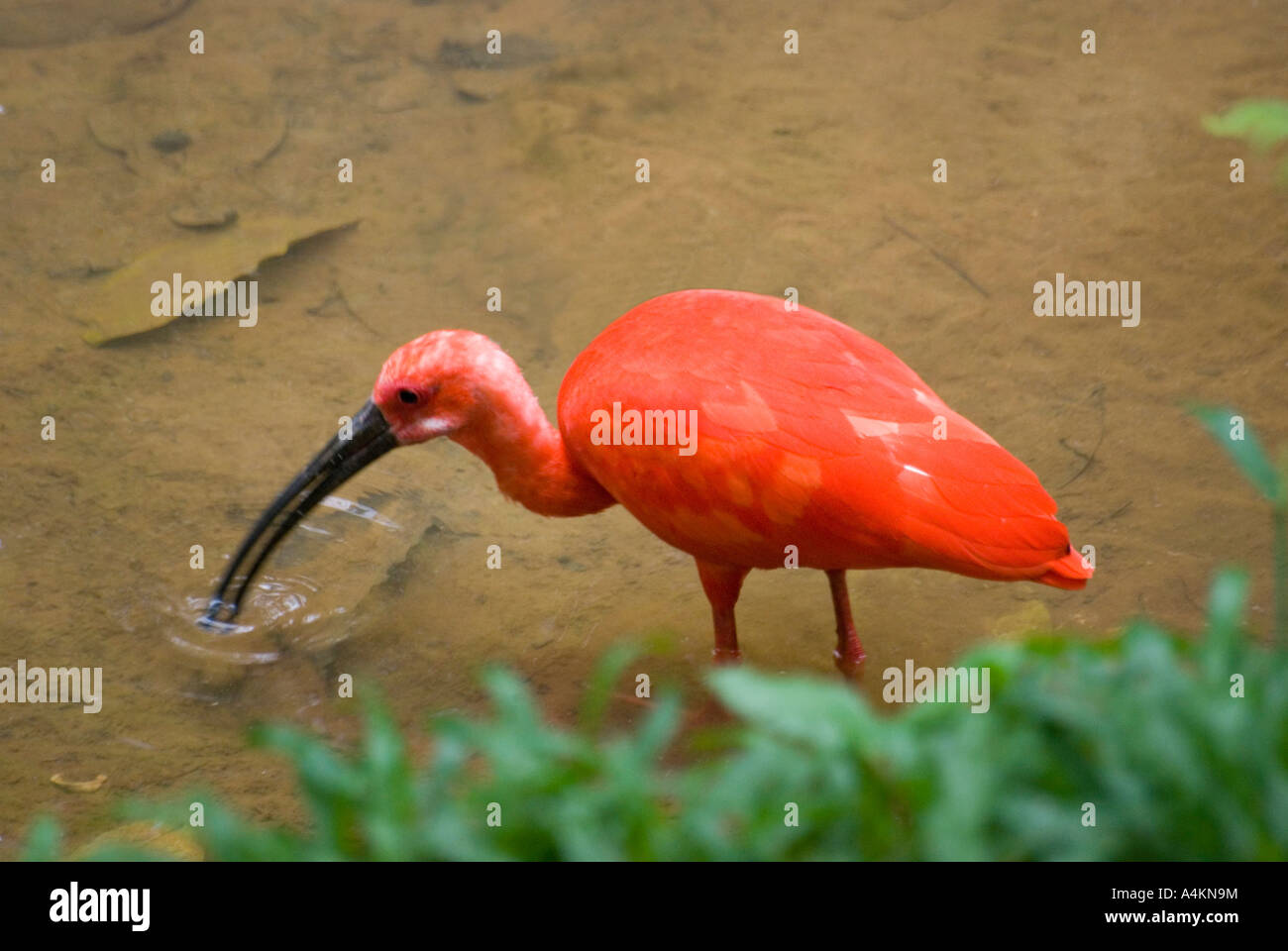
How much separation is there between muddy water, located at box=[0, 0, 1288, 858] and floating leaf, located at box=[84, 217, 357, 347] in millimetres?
78

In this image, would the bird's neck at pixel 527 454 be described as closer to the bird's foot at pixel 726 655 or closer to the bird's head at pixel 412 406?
the bird's head at pixel 412 406

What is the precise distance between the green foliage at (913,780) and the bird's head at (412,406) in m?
2.20

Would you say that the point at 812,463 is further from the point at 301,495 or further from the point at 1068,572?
the point at 301,495

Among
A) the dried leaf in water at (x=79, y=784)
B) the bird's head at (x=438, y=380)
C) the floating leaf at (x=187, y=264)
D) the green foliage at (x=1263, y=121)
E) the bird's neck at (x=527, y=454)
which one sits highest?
the floating leaf at (x=187, y=264)

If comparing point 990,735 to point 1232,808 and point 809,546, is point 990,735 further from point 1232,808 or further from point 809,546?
point 809,546

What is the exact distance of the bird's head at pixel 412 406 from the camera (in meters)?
3.68

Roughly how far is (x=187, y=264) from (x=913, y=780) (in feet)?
16.6

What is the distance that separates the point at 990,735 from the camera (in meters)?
1.49

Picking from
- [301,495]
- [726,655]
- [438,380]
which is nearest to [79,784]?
[301,495]

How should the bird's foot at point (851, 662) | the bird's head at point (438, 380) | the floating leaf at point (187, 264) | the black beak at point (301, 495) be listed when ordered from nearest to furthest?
the bird's head at point (438, 380), the black beak at point (301, 495), the bird's foot at point (851, 662), the floating leaf at point (187, 264)

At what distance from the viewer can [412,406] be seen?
375 cm

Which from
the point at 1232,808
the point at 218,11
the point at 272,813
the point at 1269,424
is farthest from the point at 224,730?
the point at 218,11

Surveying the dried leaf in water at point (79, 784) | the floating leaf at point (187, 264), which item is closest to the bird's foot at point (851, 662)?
the dried leaf in water at point (79, 784)

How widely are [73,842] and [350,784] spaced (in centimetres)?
229
